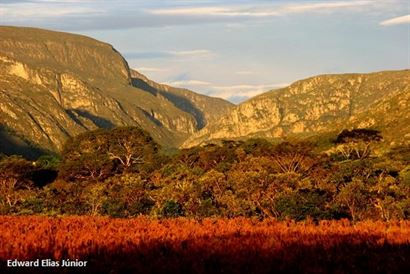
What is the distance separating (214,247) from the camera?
12109 mm

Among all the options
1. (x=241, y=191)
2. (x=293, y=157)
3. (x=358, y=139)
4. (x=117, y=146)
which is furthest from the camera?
(x=117, y=146)

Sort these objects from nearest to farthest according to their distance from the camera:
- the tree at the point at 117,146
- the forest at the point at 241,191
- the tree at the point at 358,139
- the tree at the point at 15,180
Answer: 1. the forest at the point at 241,191
2. the tree at the point at 15,180
3. the tree at the point at 358,139
4. the tree at the point at 117,146

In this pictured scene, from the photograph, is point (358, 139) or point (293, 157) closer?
point (293, 157)

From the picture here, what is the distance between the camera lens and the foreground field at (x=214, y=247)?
10562mm

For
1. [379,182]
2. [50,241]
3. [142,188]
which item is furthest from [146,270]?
[142,188]

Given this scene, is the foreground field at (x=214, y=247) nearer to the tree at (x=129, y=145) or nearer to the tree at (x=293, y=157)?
the tree at (x=293, y=157)

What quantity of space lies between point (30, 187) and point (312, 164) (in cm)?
4798

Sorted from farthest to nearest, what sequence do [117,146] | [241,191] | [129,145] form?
[129,145], [117,146], [241,191]

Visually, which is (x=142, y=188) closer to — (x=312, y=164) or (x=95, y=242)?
(x=312, y=164)

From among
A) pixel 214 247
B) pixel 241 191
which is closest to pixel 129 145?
pixel 241 191

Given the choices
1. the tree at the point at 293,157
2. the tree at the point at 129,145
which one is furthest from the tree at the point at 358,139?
the tree at the point at 129,145

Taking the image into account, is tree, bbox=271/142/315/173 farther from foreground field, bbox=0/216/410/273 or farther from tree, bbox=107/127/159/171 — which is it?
foreground field, bbox=0/216/410/273

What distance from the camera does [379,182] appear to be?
77125 millimetres

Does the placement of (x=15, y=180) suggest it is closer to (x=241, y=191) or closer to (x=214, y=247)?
(x=241, y=191)
